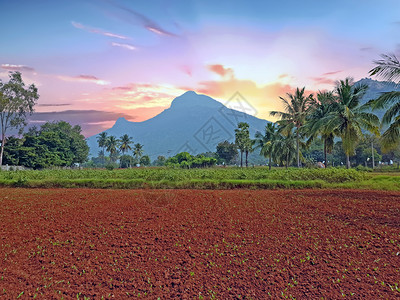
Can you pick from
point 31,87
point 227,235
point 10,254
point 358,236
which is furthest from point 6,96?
point 358,236

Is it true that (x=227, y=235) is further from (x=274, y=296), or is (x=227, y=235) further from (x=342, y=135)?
(x=342, y=135)

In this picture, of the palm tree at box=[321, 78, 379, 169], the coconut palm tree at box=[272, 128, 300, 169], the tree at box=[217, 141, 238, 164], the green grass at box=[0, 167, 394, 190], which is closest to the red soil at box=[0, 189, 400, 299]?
the green grass at box=[0, 167, 394, 190]

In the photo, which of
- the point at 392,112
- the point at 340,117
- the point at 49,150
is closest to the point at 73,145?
the point at 49,150

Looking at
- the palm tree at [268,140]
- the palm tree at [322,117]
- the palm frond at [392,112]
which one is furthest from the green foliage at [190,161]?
the palm frond at [392,112]

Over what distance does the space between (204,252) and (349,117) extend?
847 inches

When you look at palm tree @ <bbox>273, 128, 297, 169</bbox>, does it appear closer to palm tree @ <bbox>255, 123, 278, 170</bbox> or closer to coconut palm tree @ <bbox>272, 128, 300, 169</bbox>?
coconut palm tree @ <bbox>272, 128, 300, 169</bbox>

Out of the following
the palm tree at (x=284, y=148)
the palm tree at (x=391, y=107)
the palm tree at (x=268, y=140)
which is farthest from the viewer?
the palm tree at (x=268, y=140)

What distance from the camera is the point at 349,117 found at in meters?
21.4

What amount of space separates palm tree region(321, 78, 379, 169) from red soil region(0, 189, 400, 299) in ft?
47.5

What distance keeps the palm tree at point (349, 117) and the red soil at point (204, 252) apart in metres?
14.5

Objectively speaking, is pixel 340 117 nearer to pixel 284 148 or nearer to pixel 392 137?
pixel 392 137

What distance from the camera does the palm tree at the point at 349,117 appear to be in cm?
2094

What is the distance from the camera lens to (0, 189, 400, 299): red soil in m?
4.15

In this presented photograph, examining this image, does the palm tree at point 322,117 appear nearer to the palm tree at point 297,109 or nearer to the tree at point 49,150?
the palm tree at point 297,109
